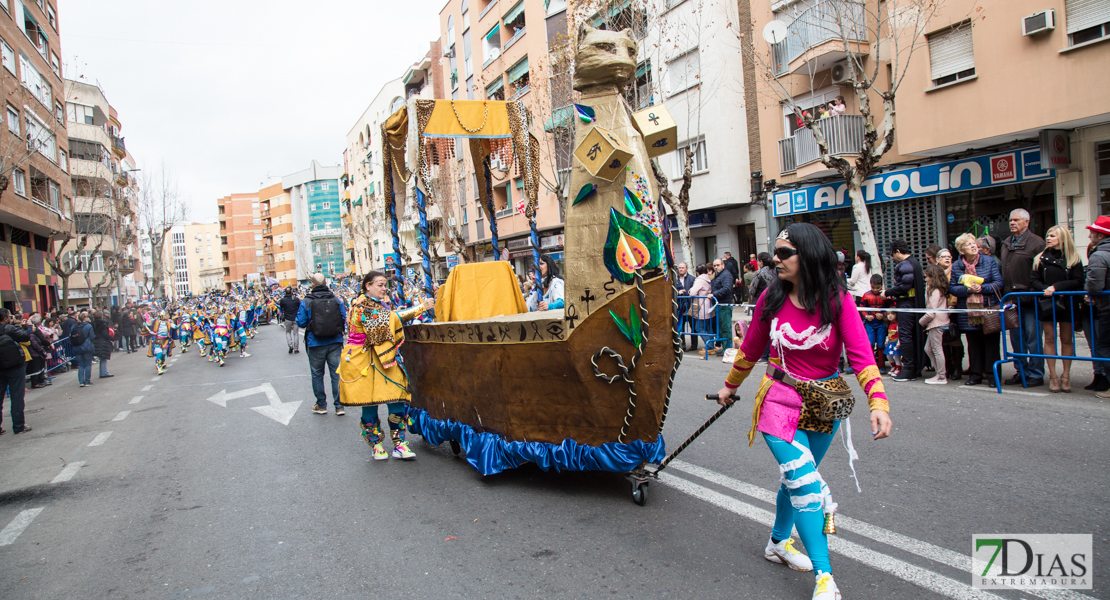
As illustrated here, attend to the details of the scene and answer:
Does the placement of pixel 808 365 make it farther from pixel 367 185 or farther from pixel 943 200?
pixel 367 185

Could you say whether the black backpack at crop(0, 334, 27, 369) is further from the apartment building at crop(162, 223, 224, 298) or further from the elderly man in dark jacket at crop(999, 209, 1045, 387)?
the apartment building at crop(162, 223, 224, 298)

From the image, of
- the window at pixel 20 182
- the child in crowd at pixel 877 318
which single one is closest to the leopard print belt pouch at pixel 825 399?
the child in crowd at pixel 877 318

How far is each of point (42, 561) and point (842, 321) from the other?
506cm

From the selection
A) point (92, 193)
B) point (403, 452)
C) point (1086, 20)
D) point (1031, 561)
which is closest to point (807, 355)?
point (1031, 561)

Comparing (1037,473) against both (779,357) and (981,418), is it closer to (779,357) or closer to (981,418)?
(981,418)

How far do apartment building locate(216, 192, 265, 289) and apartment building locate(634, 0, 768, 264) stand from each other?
9611 cm

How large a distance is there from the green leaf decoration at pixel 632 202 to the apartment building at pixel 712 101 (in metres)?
15.8

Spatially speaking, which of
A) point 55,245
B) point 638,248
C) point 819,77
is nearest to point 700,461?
point 638,248

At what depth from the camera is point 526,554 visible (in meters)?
3.62

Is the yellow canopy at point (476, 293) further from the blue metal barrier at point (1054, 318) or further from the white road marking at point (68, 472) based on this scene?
the blue metal barrier at point (1054, 318)

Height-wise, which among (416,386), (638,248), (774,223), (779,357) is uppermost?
(774,223)

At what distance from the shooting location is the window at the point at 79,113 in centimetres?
4091

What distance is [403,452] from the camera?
19.2 ft

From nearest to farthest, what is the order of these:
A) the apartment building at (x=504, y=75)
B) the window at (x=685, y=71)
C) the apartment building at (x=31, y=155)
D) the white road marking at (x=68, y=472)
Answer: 1. the white road marking at (x=68, y=472)
2. the window at (x=685, y=71)
3. the apartment building at (x=31, y=155)
4. the apartment building at (x=504, y=75)
